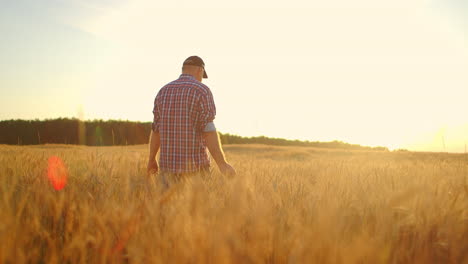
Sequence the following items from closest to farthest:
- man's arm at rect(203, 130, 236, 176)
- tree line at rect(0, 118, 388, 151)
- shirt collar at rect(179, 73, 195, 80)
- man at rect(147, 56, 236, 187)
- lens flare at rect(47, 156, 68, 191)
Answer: lens flare at rect(47, 156, 68, 191), man's arm at rect(203, 130, 236, 176), man at rect(147, 56, 236, 187), shirt collar at rect(179, 73, 195, 80), tree line at rect(0, 118, 388, 151)

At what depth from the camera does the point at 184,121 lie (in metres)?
4.02

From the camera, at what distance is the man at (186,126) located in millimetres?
3984

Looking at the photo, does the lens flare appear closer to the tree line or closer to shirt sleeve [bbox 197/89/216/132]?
shirt sleeve [bbox 197/89/216/132]

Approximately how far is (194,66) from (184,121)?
760mm

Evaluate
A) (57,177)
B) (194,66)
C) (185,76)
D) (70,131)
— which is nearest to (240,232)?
(57,177)

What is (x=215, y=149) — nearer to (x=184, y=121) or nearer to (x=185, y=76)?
(x=184, y=121)

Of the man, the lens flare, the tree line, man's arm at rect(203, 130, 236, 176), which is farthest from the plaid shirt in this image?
the tree line

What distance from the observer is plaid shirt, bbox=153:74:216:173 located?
13.1ft

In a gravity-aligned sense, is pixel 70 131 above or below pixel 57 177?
above

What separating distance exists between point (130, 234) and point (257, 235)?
1.83 ft

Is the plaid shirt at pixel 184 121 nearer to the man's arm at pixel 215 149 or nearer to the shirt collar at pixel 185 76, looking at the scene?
the shirt collar at pixel 185 76

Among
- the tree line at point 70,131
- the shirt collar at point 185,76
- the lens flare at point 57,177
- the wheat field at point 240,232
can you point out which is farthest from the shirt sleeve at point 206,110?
the tree line at point 70,131

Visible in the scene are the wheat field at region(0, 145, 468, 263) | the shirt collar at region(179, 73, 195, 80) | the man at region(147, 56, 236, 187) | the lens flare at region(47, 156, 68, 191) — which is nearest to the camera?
the wheat field at region(0, 145, 468, 263)

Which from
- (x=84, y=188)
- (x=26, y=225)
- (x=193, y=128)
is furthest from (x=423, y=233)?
(x=193, y=128)
